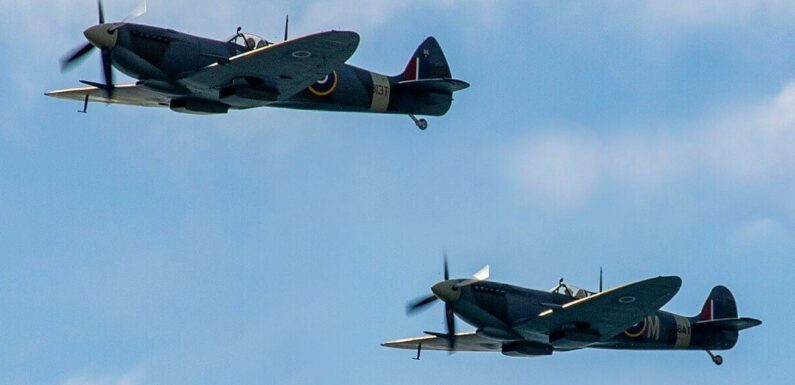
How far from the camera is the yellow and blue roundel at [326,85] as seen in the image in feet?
139

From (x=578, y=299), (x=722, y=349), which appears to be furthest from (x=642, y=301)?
(x=722, y=349)

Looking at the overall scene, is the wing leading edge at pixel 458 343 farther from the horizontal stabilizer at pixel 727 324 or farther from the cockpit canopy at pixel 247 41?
the cockpit canopy at pixel 247 41

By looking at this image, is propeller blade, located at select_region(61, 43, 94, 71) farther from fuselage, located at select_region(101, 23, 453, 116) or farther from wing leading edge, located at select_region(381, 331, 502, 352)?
wing leading edge, located at select_region(381, 331, 502, 352)

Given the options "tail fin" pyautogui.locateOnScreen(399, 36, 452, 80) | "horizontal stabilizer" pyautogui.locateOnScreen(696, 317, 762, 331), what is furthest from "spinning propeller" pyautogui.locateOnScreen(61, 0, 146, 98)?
"horizontal stabilizer" pyautogui.locateOnScreen(696, 317, 762, 331)

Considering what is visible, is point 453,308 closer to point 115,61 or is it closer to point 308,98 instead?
point 308,98

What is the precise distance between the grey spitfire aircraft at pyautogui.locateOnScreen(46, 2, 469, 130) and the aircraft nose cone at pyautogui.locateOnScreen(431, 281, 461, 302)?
4.84 m

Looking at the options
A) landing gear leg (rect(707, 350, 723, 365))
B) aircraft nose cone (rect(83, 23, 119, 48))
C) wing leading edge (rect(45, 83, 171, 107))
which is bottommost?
landing gear leg (rect(707, 350, 723, 365))

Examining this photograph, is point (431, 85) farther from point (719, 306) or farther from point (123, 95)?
point (719, 306)

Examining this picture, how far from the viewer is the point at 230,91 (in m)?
40.7

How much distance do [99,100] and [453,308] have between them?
10256 mm

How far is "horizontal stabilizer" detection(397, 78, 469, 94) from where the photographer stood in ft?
147

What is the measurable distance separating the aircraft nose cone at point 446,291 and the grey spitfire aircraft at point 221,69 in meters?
4.84

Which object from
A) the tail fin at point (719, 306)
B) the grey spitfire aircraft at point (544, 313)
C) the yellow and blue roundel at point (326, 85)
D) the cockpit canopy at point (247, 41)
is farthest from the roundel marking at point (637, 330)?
the cockpit canopy at point (247, 41)

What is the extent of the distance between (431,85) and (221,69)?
692 centimetres
